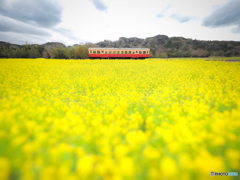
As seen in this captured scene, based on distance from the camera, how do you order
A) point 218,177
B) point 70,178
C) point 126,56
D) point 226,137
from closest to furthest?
point 70,178 < point 218,177 < point 226,137 < point 126,56

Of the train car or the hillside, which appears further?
the hillside

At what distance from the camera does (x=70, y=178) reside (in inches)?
42.3

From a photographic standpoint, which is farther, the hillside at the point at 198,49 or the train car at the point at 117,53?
the hillside at the point at 198,49

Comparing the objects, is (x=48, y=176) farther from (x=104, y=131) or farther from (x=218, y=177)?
(x=218, y=177)

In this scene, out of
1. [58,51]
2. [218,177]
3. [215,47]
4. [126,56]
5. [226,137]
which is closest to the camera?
[218,177]

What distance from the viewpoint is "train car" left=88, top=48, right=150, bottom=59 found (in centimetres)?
2645

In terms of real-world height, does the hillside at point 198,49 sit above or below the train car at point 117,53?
above

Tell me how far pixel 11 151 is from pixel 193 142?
9.17 ft

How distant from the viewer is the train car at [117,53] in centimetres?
2645

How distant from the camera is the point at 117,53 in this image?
2647 cm

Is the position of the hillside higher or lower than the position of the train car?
higher

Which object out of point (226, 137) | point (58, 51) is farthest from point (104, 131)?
point (58, 51)

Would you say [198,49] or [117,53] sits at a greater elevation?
[198,49]

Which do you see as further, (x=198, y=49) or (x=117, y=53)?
(x=198, y=49)
